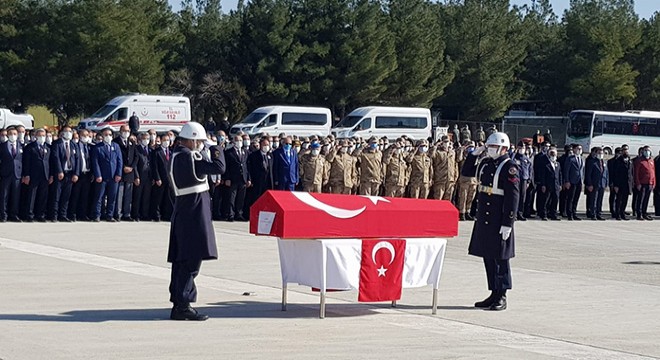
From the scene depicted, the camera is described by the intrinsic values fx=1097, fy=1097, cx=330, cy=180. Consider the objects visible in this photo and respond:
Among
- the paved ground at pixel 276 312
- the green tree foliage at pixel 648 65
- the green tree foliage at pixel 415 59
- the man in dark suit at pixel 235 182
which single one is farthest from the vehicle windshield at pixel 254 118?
the green tree foliage at pixel 648 65

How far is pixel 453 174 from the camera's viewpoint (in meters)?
27.1

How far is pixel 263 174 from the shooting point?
24.8 metres

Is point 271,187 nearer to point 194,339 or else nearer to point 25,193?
point 25,193

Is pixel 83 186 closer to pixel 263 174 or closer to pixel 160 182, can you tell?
pixel 160 182

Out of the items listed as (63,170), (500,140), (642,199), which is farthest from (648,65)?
(500,140)

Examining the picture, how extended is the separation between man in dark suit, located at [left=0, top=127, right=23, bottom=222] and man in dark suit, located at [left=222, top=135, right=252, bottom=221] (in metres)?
→ 4.62

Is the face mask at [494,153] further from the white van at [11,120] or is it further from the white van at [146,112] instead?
the white van at [146,112]

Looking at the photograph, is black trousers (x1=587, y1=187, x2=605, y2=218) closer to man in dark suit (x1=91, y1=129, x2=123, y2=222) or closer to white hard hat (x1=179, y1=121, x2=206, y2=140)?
man in dark suit (x1=91, y1=129, x2=123, y2=222)

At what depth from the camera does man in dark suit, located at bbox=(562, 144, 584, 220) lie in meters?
28.7

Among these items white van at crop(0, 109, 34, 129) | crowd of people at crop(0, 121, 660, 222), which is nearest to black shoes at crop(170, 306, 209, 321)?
crowd of people at crop(0, 121, 660, 222)

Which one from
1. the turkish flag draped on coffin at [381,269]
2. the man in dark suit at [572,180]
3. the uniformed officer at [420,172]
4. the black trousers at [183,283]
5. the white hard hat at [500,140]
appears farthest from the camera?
the man in dark suit at [572,180]

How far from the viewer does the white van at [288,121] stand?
51.5 metres

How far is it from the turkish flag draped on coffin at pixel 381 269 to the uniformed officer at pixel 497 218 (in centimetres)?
126

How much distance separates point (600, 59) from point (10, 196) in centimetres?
6100
